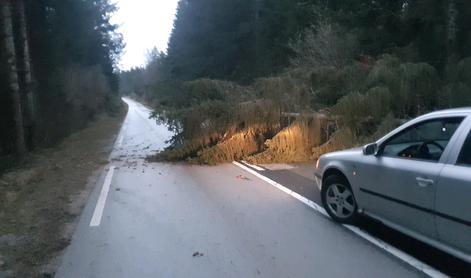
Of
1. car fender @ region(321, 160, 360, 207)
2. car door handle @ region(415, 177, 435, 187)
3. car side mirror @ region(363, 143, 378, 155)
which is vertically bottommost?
car fender @ region(321, 160, 360, 207)

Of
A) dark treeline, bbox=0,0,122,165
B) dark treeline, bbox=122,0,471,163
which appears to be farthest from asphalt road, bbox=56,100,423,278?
dark treeline, bbox=0,0,122,165

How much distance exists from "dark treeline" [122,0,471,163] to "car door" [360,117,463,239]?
5.51 metres

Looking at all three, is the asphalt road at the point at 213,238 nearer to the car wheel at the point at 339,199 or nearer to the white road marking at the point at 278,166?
the car wheel at the point at 339,199

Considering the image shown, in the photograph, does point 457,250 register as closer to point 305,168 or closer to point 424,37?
point 305,168

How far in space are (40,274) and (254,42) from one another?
3721cm

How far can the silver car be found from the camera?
14.8 ft

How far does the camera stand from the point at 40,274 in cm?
518

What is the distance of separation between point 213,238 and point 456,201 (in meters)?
3.07

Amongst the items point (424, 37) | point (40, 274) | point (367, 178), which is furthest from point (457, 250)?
point (424, 37)

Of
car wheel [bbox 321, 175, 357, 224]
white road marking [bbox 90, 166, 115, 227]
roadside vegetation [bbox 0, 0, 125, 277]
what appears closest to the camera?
car wheel [bbox 321, 175, 357, 224]

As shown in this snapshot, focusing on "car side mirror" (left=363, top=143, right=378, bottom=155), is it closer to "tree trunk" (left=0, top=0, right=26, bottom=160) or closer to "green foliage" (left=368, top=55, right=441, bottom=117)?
"green foliage" (left=368, top=55, right=441, bottom=117)

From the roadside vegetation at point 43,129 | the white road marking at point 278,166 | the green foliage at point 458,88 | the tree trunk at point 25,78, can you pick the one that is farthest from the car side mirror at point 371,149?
the tree trunk at point 25,78

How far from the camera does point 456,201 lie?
4.44 m

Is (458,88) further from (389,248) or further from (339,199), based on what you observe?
(389,248)
